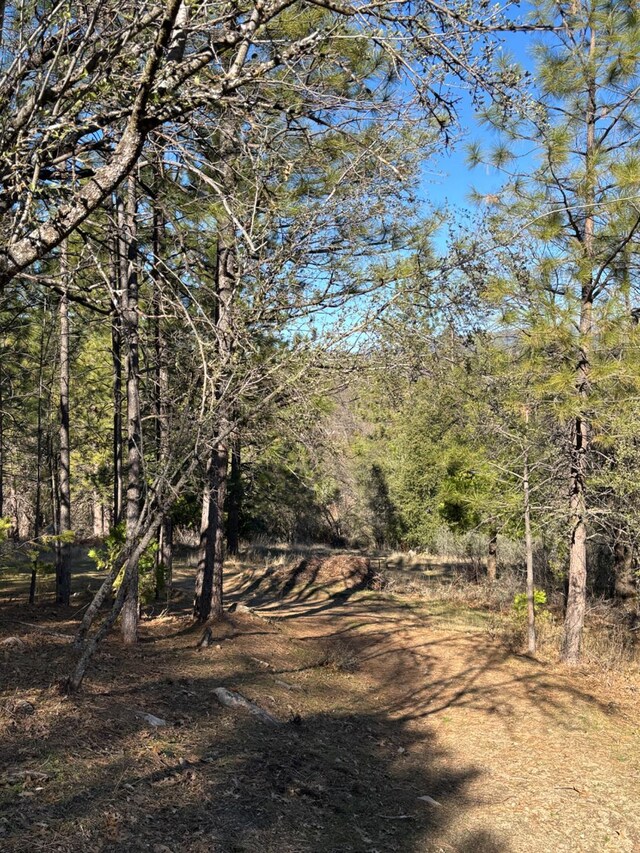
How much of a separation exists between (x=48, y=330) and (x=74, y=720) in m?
8.21

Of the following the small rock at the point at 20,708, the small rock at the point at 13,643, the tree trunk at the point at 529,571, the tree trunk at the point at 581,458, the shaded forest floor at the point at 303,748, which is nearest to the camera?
the shaded forest floor at the point at 303,748

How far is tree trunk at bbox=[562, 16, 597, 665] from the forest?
0.15 feet

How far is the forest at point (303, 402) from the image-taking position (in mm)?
3777

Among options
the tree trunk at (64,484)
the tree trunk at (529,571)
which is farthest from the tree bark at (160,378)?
the tree trunk at (529,571)

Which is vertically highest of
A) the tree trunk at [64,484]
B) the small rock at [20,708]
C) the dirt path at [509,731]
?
the tree trunk at [64,484]

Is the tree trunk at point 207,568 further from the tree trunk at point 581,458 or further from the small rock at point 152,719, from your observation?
the tree trunk at point 581,458

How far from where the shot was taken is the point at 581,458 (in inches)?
384

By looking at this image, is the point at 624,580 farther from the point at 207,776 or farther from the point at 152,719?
the point at 207,776

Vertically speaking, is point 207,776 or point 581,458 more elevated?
point 581,458

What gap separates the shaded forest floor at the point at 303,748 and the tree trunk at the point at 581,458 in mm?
662

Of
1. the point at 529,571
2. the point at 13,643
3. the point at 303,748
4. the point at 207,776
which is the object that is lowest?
the point at 303,748

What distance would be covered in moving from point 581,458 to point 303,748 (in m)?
5.95

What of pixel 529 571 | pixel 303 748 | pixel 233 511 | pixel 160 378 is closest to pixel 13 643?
pixel 303 748

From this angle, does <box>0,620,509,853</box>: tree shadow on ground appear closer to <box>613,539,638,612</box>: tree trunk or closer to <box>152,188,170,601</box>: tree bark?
<box>152,188,170,601</box>: tree bark
